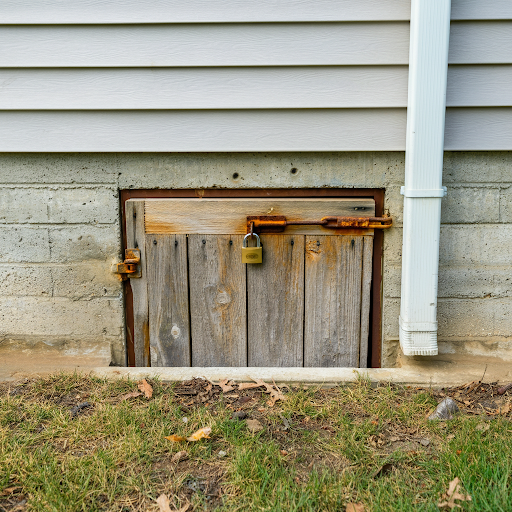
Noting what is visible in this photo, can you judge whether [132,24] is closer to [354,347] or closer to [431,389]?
[354,347]

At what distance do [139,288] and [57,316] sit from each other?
20.2 inches

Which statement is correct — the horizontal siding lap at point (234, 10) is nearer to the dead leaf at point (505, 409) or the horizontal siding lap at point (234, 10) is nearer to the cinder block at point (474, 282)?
the cinder block at point (474, 282)

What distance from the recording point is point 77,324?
290cm

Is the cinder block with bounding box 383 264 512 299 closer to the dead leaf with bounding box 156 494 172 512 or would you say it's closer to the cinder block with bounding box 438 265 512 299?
the cinder block with bounding box 438 265 512 299

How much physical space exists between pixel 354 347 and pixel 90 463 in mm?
1626

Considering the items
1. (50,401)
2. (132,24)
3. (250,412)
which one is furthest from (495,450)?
(132,24)

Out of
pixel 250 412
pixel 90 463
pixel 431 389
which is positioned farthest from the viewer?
pixel 431 389

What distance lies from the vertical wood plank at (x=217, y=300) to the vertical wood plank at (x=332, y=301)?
1.30 ft

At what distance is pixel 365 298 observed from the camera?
9.39 feet

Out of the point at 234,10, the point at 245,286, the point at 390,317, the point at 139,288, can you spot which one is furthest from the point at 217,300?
the point at 234,10

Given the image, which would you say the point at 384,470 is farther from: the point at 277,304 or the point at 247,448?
the point at 277,304

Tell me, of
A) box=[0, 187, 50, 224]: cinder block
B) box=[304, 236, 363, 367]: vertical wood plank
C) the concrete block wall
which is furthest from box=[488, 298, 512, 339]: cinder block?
box=[0, 187, 50, 224]: cinder block

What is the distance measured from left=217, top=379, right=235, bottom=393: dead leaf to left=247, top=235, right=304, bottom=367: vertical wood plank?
40 centimetres

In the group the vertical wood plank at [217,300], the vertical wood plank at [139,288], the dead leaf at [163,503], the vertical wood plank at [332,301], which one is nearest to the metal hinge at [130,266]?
the vertical wood plank at [139,288]
